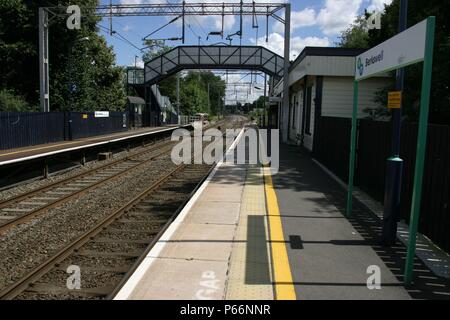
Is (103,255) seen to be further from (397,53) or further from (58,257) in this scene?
(397,53)

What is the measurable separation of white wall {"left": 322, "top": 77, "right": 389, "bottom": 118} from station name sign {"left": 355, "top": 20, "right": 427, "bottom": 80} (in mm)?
12854

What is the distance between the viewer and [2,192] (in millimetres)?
12062

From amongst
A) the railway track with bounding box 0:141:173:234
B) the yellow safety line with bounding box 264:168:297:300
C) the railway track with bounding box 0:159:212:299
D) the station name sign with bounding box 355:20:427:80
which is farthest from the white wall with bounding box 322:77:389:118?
the station name sign with bounding box 355:20:427:80

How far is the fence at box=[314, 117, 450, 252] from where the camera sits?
6543mm

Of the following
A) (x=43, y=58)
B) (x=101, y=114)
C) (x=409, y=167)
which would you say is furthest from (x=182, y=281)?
(x=101, y=114)

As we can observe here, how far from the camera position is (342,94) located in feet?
67.6

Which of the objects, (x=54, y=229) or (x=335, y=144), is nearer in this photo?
(x=54, y=229)

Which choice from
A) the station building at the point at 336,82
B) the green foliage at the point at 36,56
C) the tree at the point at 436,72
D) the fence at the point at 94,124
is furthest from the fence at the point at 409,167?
the green foliage at the point at 36,56

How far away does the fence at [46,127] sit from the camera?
21.6 metres

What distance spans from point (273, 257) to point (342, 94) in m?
15.8

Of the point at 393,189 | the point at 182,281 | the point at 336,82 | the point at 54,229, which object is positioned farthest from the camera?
the point at 336,82

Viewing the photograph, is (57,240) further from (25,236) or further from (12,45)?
(12,45)

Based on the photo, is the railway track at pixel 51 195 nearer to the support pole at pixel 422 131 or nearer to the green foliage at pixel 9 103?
the support pole at pixel 422 131
